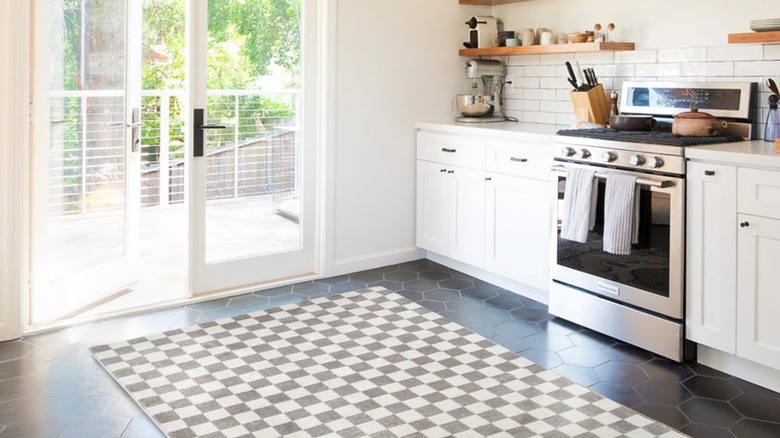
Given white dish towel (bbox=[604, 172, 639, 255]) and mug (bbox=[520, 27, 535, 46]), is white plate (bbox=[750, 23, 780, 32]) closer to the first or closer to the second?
white dish towel (bbox=[604, 172, 639, 255])

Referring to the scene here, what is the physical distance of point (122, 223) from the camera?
169 inches

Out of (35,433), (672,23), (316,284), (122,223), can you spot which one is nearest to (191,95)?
(122,223)

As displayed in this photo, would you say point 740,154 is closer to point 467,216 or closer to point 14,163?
point 467,216

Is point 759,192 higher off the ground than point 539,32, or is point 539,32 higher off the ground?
point 539,32

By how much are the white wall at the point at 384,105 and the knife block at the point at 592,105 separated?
45.2 inches

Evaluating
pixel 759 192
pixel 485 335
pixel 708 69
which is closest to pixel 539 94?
pixel 708 69

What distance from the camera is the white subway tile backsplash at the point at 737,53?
3.59m

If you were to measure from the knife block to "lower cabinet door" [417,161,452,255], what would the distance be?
0.95 meters

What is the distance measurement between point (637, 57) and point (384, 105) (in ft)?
5.34

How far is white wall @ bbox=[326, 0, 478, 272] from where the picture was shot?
4766 millimetres

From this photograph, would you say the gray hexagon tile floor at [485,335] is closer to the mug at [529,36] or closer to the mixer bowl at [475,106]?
the mixer bowl at [475,106]

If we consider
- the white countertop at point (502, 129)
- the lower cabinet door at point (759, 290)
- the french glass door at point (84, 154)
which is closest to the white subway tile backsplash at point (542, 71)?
the white countertop at point (502, 129)

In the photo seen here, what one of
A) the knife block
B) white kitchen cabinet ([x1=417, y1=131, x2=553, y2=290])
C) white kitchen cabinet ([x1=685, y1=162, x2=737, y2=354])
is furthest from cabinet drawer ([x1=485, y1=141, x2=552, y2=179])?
white kitchen cabinet ([x1=685, y1=162, x2=737, y2=354])

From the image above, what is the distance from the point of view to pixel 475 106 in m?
4.97
